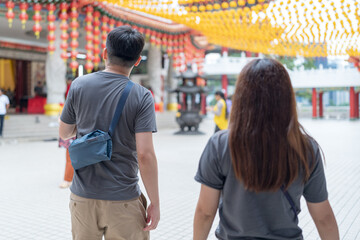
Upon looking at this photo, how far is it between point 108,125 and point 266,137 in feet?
2.34

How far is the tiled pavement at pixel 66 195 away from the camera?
3387 mm

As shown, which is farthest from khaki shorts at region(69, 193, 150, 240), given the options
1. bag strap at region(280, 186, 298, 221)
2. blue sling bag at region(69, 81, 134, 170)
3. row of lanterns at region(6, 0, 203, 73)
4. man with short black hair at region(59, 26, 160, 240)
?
row of lanterns at region(6, 0, 203, 73)

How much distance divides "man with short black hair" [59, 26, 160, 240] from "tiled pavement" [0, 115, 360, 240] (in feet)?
5.24

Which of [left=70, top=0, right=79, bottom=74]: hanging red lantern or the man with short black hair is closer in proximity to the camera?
the man with short black hair

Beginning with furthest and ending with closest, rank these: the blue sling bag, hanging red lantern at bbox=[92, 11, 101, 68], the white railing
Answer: the white railing, hanging red lantern at bbox=[92, 11, 101, 68], the blue sling bag

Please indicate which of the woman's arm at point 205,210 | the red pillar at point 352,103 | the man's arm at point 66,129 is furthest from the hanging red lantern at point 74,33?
the red pillar at point 352,103

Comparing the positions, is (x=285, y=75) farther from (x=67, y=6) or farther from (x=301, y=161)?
(x=67, y=6)

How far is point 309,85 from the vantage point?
85.4 feet

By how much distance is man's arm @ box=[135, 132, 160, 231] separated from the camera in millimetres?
1669

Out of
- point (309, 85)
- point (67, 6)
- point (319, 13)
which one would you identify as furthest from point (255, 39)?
point (309, 85)

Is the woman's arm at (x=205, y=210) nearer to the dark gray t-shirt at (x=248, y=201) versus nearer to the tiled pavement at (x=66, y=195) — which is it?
the dark gray t-shirt at (x=248, y=201)

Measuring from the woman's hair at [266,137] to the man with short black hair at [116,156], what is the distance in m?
0.51

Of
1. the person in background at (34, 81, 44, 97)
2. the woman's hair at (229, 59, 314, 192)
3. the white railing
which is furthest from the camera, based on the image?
the white railing

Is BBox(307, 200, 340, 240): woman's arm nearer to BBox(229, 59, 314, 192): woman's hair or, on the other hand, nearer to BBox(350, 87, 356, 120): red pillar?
BBox(229, 59, 314, 192): woman's hair
